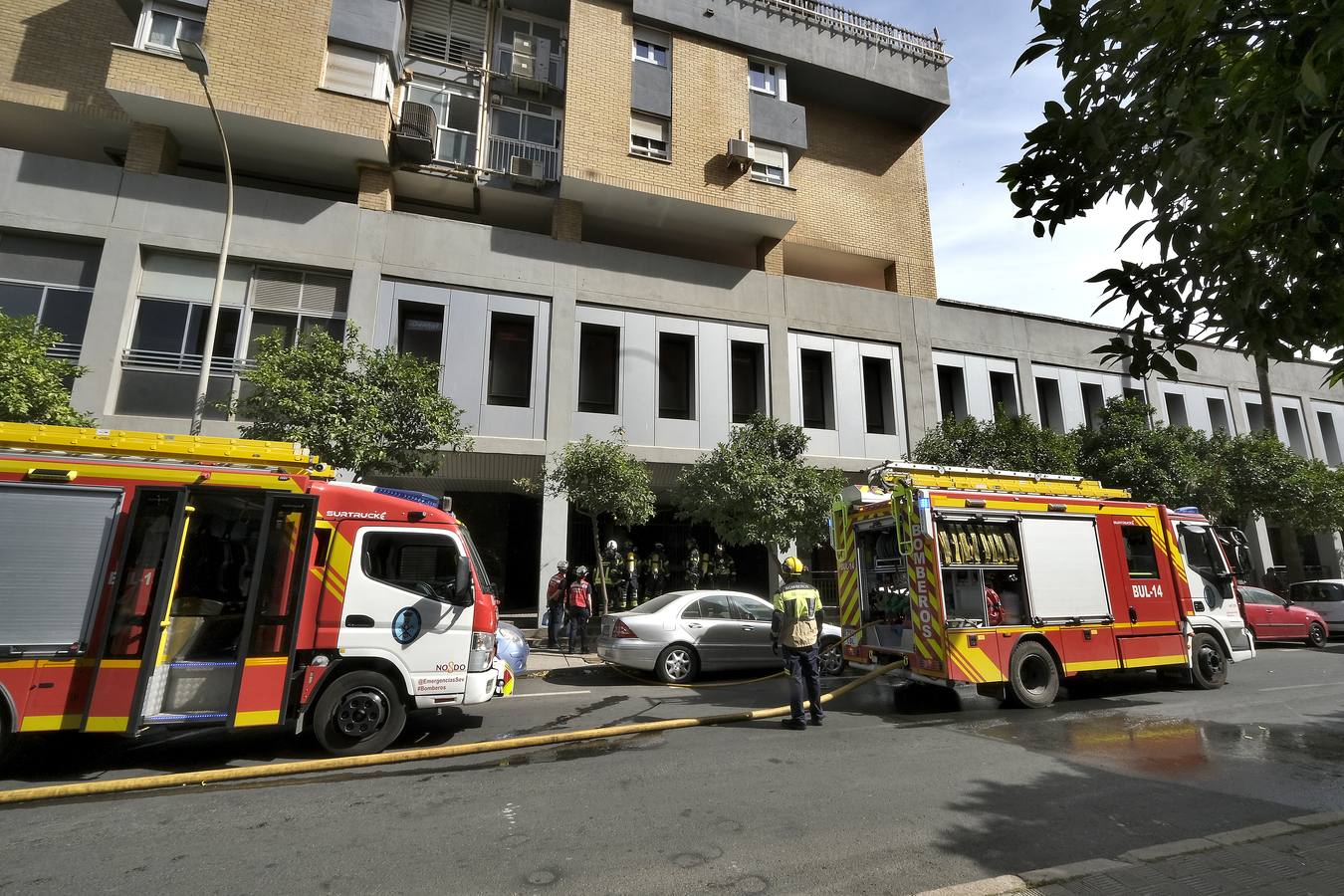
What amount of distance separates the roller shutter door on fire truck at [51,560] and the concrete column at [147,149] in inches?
532

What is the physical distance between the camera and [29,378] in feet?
33.1

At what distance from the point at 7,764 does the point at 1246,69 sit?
34.8 feet

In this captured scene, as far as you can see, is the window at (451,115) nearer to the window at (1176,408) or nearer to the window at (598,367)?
the window at (598,367)

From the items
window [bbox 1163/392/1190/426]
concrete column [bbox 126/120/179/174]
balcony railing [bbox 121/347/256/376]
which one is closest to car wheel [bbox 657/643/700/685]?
balcony railing [bbox 121/347/256/376]

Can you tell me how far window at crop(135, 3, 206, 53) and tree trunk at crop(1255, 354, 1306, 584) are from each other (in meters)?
32.1

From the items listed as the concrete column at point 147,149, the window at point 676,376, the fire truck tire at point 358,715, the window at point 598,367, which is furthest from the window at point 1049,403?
the concrete column at point 147,149

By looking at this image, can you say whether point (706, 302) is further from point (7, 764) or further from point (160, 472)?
point (7, 764)

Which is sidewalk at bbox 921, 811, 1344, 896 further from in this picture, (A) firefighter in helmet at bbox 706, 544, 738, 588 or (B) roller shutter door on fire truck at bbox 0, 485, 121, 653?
(A) firefighter in helmet at bbox 706, 544, 738, 588

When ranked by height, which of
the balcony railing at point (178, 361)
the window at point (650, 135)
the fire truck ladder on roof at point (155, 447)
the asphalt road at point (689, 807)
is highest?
the window at point (650, 135)

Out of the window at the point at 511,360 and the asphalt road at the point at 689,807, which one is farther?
the window at the point at 511,360

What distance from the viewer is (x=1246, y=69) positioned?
3.66 m

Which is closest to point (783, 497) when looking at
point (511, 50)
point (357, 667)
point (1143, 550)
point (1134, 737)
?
point (1143, 550)

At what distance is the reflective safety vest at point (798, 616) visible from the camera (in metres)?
7.12

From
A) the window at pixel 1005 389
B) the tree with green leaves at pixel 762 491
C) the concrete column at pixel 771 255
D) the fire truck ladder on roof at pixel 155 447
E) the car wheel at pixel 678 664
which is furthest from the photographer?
the window at pixel 1005 389
